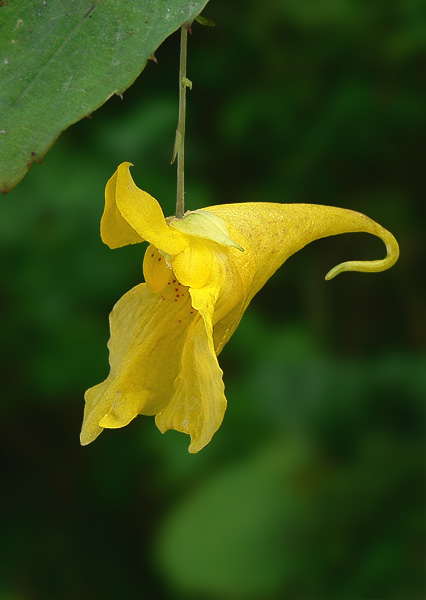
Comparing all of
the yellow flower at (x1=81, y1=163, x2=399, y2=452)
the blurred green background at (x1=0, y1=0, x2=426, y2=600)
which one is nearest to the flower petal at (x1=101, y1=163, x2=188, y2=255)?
the yellow flower at (x1=81, y1=163, x2=399, y2=452)

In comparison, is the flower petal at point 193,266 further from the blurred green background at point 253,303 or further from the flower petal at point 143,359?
the blurred green background at point 253,303

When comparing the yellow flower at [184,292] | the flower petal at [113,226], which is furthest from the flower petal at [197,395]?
the flower petal at [113,226]

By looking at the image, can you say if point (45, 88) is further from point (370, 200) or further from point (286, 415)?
point (370, 200)

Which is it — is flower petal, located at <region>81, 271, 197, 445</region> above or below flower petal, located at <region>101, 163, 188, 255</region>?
below

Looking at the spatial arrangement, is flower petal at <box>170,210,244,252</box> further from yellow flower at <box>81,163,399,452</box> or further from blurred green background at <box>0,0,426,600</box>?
blurred green background at <box>0,0,426,600</box>

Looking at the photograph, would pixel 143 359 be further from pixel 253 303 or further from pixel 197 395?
pixel 253 303

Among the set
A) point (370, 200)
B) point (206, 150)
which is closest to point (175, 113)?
point (206, 150)

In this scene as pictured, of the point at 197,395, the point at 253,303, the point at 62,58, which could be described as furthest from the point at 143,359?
the point at 253,303
